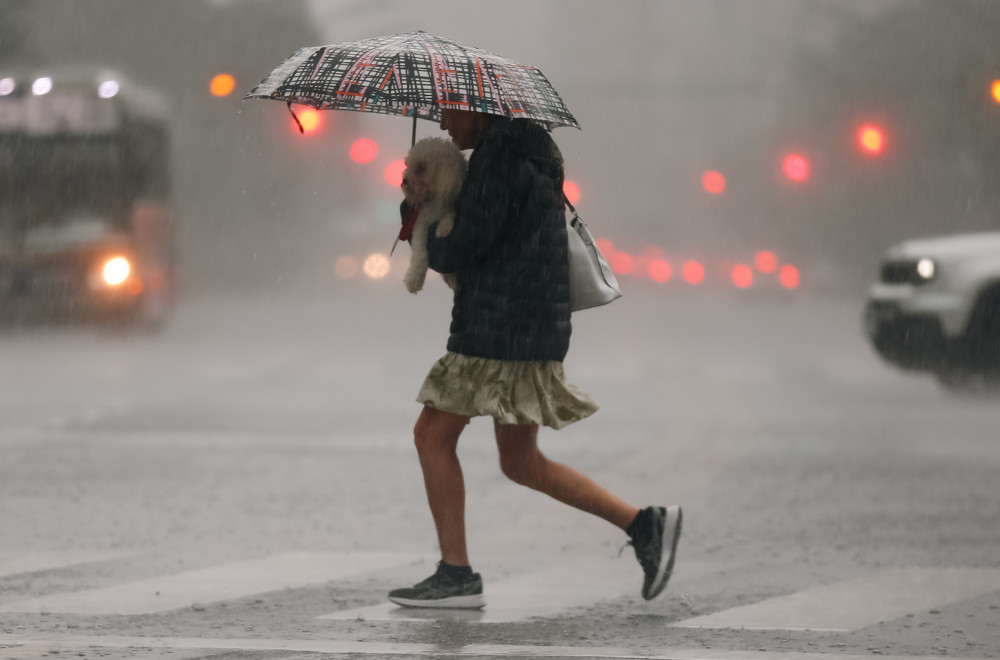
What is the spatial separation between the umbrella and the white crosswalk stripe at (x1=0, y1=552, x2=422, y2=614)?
1.71 metres

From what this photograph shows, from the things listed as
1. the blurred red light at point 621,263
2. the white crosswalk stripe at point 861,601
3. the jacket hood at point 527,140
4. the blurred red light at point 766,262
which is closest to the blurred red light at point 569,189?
the jacket hood at point 527,140

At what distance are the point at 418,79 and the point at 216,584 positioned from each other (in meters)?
1.97

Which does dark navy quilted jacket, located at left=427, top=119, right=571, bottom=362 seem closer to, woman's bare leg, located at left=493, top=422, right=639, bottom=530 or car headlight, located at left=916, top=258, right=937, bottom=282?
woman's bare leg, located at left=493, top=422, right=639, bottom=530

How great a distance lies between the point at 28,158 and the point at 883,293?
1206 centimetres

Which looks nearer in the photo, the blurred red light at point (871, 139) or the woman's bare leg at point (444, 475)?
the woman's bare leg at point (444, 475)

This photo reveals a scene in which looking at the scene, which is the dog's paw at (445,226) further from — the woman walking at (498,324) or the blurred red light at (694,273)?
the blurred red light at (694,273)

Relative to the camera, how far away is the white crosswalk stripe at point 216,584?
5723 mm

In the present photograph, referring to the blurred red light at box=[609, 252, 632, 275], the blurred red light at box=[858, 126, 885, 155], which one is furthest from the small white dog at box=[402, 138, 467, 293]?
the blurred red light at box=[609, 252, 632, 275]

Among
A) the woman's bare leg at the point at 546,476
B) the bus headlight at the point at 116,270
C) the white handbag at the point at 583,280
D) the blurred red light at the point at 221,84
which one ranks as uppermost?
the bus headlight at the point at 116,270

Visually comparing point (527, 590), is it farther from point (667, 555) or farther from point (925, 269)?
point (925, 269)

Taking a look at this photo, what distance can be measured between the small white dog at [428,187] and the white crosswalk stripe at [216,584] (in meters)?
1.30

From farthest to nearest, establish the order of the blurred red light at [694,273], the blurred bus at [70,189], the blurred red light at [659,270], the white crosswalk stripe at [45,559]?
the blurred red light at [659,270] → the blurred red light at [694,273] → the blurred bus at [70,189] → the white crosswalk stripe at [45,559]

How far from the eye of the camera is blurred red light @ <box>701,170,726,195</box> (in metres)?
66.4

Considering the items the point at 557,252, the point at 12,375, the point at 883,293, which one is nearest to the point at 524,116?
the point at 557,252
